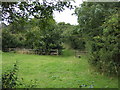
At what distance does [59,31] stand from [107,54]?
842 centimetres

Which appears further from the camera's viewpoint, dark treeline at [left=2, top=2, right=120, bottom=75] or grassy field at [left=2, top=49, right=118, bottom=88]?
grassy field at [left=2, top=49, right=118, bottom=88]

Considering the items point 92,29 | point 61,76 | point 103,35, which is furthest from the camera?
point 92,29

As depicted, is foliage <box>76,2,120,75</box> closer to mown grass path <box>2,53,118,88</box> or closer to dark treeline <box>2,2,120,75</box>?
dark treeline <box>2,2,120,75</box>

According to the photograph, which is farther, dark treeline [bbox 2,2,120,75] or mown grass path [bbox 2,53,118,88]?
mown grass path [bbox 2,53,118,88]

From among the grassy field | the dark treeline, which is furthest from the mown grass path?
the dark treeline

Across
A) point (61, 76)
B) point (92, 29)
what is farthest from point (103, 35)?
point (61, 76)

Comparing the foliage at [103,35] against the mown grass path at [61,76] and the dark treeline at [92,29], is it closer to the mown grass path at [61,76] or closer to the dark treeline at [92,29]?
the dark treeline at [92,29]

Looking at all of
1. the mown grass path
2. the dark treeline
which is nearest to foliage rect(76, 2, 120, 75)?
the dark treeline

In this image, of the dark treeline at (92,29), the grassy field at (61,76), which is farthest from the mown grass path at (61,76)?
the dark treeline at (92,29)

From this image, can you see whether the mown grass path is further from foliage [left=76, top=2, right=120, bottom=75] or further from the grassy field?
foliage [left=76, top=2, right=120, bottom=75]

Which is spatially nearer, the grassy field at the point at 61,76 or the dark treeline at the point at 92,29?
the dark treeline at the point at 92,29

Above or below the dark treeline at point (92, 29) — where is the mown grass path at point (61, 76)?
below

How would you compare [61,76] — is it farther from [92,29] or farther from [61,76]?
[92,29]

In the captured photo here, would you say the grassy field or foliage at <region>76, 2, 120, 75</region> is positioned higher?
foliage at <region>76, 2, 120, 75</region>
